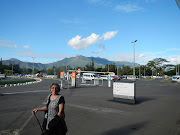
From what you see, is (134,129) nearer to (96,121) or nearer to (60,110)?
(96,121)

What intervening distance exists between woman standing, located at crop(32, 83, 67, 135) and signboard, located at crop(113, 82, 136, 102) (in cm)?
810

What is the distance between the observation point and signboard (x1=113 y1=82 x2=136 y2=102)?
11.0 metres

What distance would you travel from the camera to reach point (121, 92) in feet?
38.2

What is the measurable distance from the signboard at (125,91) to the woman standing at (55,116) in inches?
319

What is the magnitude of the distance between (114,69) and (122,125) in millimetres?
79499

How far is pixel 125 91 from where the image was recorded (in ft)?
37.5

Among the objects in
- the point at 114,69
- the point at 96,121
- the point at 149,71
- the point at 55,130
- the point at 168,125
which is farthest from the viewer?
the point at 149,71

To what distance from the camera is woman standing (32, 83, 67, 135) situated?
133 inches

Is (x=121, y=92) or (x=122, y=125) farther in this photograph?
(x=121, y=92)

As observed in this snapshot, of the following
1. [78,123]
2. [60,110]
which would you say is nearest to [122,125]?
[78,123]

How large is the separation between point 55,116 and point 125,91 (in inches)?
338

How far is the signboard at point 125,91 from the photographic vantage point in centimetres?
1101

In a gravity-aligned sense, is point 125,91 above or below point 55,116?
below

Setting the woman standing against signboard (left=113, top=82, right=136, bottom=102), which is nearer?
the woman standing
